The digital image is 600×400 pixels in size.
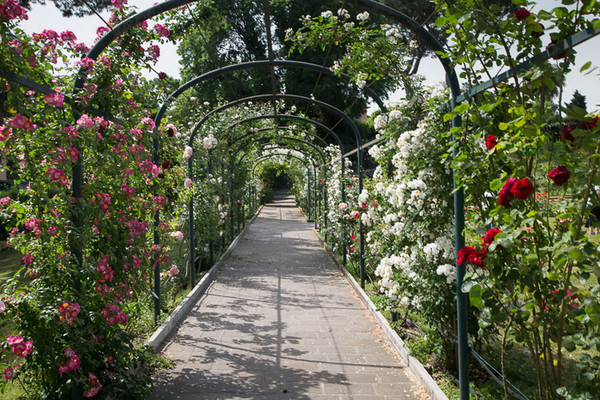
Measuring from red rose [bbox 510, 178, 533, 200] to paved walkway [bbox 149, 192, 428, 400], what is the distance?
7.51 ft

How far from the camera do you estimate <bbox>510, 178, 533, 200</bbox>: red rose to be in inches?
69.6

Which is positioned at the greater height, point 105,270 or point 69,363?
point 105,270

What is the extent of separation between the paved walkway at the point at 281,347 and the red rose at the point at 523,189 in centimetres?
229

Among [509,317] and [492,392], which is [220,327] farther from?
[509,317]

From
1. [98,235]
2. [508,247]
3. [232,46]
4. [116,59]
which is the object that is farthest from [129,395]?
[232,46]

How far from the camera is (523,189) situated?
1778mm

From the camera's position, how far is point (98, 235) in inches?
129

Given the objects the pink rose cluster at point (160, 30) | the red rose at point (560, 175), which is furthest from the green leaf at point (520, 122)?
the pink rose cluster at point (160, 30)

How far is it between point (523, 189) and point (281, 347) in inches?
139

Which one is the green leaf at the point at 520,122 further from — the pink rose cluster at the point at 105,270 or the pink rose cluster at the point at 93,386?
the pink rose cluster at the point at 93,386

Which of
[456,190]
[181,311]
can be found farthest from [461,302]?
[181,311]

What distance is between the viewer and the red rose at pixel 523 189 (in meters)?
1.77

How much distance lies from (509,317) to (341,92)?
17.9 metres

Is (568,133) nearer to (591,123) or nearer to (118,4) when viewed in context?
(591,123)
